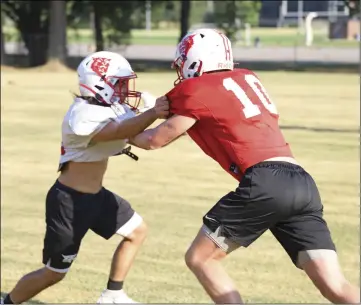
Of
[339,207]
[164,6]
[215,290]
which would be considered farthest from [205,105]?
[164,6]

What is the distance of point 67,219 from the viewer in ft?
17.4

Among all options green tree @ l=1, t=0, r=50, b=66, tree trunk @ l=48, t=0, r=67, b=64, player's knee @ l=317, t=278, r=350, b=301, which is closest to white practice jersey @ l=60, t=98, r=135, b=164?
Result: player's knee @ l=317, t=278, r=350, b=301

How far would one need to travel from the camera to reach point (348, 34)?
77.6m

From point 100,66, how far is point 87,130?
15.8 inches

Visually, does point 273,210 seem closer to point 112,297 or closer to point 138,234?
point 138,234

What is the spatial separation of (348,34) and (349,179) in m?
68.5

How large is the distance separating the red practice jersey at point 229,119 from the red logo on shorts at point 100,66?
635 millimetres

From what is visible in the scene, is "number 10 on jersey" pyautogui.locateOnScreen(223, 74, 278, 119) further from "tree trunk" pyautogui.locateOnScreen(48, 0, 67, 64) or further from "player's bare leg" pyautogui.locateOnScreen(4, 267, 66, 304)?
"tree trunk" pyautogui.locateOnScreen(48, 0, 67, 64)

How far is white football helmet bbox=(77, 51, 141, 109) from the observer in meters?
5.09

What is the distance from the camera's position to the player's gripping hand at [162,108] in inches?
181

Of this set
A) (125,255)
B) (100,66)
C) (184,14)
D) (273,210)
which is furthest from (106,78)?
(184,14)

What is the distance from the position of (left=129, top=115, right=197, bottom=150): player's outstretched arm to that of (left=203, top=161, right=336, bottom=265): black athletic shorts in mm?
415

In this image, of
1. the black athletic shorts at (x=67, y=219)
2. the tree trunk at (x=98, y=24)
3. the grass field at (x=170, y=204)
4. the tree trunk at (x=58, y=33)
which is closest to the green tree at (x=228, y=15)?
the tree trunk at (x=98, y=24)

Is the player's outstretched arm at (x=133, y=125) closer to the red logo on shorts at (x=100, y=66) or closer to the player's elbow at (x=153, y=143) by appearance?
the player's elbow at (x=153, y=143)
